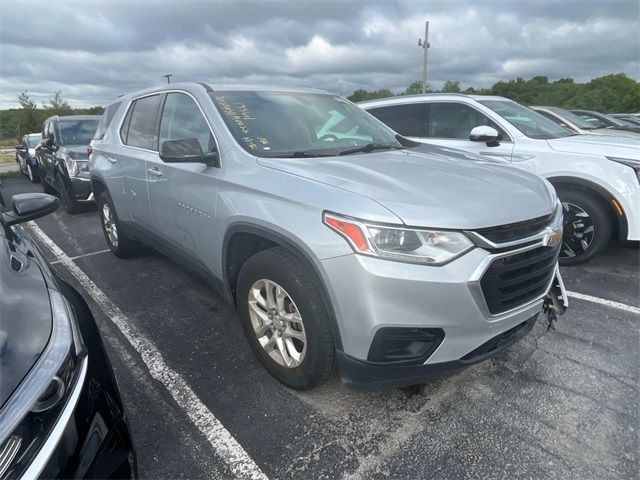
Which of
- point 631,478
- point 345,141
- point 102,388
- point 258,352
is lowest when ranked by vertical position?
point 631,478

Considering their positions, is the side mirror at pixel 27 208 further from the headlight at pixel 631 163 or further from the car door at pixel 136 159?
the headlight at pixel 631 163

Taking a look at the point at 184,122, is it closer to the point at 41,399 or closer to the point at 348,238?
the point at 348,238

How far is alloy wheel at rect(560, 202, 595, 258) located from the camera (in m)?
4.47

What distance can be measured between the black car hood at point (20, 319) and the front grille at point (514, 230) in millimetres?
1796

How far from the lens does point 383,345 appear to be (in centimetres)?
199

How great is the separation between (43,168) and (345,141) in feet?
29.5

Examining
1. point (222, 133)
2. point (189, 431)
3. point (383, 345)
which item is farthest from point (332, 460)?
point (222, 133)

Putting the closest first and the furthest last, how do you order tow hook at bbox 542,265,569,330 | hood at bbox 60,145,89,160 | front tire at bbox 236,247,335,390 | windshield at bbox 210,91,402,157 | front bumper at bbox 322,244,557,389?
1. front bumper at bbox 322,244,557,389
2. front tire at bbox 236,247,335,390
3. tow hook at bbox 542,265,569,330
4. windshield at bbox 210,91,402,157
5. hood at bbox 60,145,89,160

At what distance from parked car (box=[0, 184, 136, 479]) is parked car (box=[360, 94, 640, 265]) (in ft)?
13.7

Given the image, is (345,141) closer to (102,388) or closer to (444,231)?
(444,231)

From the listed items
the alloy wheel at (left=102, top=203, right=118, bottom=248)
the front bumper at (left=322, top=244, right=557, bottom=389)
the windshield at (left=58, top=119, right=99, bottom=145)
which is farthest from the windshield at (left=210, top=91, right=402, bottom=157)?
the windshield at (left=58, top=119, right=99, bottom=145)

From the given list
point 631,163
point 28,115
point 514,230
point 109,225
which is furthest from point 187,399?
point 28,115

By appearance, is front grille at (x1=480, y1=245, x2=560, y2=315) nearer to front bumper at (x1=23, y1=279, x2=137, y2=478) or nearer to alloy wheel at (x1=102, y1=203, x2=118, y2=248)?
front bumper at (x1=23, y1=279, x2=137, y2=478)

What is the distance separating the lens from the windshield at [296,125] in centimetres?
283
